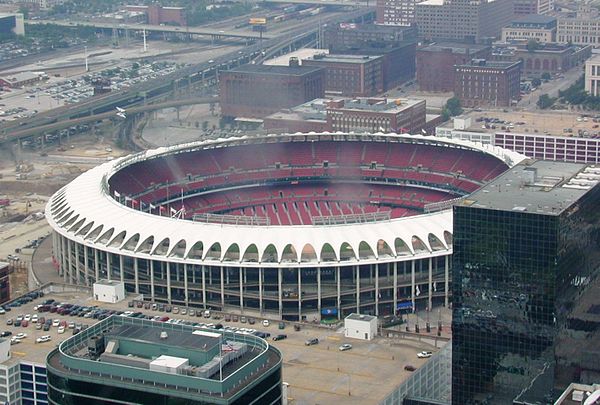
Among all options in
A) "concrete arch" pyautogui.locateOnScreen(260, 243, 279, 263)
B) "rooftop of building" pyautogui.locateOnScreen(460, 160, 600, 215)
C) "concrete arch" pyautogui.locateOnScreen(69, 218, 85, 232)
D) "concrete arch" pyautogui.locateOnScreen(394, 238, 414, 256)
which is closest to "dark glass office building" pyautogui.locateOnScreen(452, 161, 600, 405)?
"rooftop of building" pyautogui.locateOnScreen(460, 160, 600, 215)

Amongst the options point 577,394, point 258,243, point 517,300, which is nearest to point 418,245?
point 258,243

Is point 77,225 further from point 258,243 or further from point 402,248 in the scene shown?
point 402,248

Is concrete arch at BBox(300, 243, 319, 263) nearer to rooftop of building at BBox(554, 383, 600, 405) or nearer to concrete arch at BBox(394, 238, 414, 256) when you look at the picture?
concrete arch at BBox(394, 238, 414, 256)

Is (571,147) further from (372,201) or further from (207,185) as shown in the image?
(207,185)

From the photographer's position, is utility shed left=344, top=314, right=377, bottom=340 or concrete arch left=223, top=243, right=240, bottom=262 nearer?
utility shed left=344, top=314, right=377, bottom=340

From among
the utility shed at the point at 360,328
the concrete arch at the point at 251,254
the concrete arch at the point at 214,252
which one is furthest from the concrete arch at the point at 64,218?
the utility shed at the point at 360,328

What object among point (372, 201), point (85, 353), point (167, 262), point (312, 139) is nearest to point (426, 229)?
point (167, 262)

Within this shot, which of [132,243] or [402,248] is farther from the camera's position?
[132,243]
